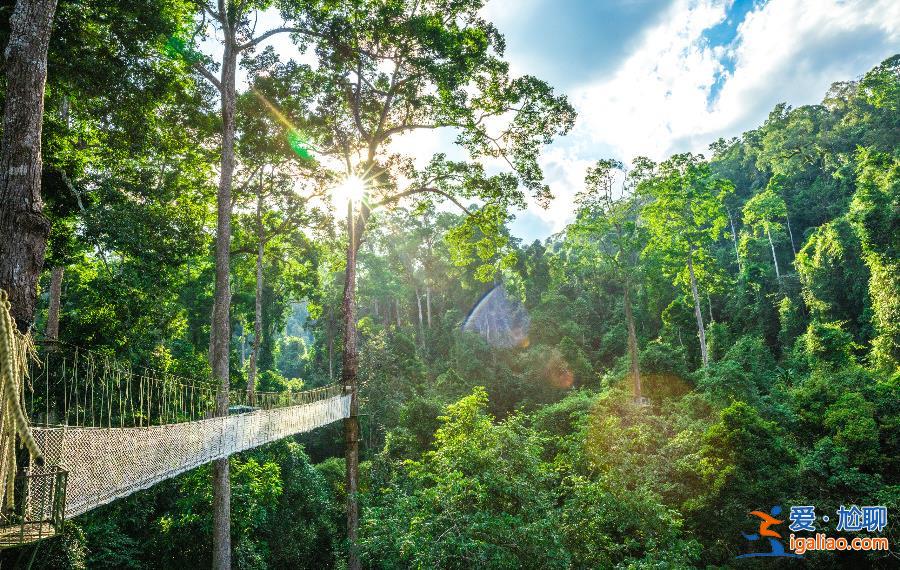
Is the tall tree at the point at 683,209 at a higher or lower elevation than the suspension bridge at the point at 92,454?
higher

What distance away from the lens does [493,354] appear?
55.4ft

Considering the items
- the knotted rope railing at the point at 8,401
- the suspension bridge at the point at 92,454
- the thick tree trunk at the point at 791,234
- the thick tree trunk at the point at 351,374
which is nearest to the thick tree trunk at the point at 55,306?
the suspension bridge at the point at 92,454

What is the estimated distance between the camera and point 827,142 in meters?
21.3

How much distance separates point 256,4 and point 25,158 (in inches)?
177

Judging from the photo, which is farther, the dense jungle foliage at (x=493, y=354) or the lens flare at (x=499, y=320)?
the lens flare at (x=499, y=320)

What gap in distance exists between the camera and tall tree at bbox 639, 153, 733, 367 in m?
12.4

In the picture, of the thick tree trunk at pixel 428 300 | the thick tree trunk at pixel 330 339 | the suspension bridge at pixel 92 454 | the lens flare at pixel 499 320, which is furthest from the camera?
the thick tree trunk at pixel 428 300

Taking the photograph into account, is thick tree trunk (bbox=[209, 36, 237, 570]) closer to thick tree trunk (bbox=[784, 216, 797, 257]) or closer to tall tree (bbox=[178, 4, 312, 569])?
tall tree (bbox=[178, 4, 312, 569])

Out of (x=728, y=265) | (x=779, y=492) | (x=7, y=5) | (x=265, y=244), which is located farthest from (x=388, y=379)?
(x=728, y=265)

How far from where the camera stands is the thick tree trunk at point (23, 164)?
2529 millimetres

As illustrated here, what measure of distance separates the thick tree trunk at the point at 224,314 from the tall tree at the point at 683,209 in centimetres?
995

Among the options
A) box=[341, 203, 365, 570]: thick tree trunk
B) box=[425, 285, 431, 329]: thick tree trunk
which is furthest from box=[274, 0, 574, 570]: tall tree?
box=[425, 285, 431, 329]: thick tree trunk

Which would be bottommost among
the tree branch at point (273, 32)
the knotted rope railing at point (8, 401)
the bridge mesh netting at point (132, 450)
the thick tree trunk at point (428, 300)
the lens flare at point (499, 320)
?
the bridge mesh netting at point (132, 450)

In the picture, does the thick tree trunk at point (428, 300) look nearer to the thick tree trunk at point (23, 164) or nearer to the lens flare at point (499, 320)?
the lens flare at point (499, 320)
